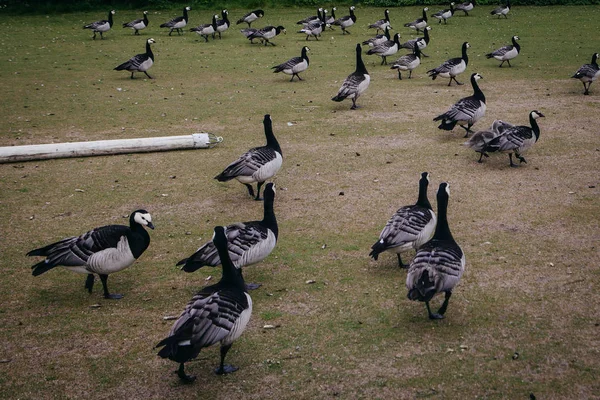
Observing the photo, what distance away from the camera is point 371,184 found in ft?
35.0

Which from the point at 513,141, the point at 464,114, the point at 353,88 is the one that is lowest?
the point at 353,88

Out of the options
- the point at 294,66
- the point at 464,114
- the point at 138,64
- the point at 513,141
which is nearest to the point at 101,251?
the point at 513,141

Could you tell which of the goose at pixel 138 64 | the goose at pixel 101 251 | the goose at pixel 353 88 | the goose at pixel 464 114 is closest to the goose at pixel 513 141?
the goose at pixel 464 114

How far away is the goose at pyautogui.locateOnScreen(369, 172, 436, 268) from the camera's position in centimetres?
746

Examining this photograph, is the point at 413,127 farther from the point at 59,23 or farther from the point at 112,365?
the point at 59,23

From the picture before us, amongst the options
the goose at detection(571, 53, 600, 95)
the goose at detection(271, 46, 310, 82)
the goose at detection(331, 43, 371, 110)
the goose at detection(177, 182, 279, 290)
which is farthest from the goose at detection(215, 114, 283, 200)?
the goose at detection(571, 53, 600, 95)

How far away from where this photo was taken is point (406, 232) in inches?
296

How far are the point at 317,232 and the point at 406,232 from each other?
69.6 inches

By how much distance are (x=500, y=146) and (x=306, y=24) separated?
53.7ft

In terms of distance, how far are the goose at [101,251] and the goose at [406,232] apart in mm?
2726

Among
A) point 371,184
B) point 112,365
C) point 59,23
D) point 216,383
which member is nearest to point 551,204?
point 371,184

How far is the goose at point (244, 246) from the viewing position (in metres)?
7.11

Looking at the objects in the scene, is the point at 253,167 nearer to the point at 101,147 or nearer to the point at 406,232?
the point at 406,232

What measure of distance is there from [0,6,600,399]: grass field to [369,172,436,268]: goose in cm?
44
